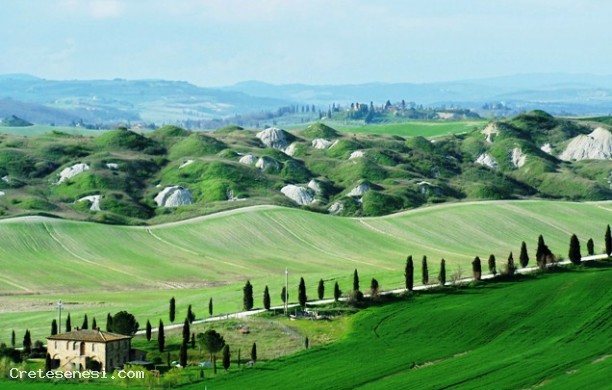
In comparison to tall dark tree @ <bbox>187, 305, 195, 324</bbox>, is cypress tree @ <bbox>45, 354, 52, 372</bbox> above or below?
below

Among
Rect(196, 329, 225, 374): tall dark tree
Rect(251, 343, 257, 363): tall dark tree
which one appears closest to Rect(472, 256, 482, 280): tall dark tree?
Rect(251, 343, 257, 363): tall dark tree

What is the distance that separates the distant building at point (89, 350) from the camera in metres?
103

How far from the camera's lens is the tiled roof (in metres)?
104

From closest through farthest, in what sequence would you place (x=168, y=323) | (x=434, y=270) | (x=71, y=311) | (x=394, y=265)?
(x=168, y=323), (x=71, y=311), (x=434, y=270), (x=394, y=265)

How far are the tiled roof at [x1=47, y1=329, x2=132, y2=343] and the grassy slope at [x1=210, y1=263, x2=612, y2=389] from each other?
12.2 metres

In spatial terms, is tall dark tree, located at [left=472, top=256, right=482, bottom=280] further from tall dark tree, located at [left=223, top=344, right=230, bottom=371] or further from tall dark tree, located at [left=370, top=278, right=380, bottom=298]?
tall dark tree, located at [left=223, top=344, right=230, bottom=371]

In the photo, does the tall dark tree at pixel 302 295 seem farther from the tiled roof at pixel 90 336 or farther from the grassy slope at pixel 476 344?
the tiled roof at pixel 90 336

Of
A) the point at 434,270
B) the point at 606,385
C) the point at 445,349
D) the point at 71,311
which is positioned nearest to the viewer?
the point at 606,385

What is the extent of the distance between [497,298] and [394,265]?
52311 millimetres

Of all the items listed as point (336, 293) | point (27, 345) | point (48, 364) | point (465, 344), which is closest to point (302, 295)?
point (336, 293)

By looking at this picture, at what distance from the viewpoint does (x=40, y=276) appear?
165750 mm

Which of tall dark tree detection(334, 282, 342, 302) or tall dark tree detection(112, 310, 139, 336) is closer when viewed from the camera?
tall dark tree detection(112, 310, 139, 336)

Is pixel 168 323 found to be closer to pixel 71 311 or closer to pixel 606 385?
pixel 71 311

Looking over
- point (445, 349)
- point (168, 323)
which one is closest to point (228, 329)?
point (168, 323)
